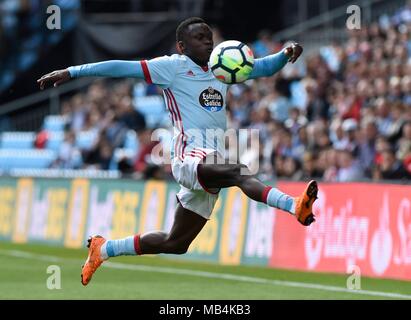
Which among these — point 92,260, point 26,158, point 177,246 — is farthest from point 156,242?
point 26,158

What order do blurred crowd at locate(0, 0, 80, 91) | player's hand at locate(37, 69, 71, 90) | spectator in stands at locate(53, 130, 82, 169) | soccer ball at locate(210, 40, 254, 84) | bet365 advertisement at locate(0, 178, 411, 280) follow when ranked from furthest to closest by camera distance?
blurred crowd at locate(0, 0, 80, 91), spectator in stands at locate(53, 130, 82, 169), bet365 advertisement at locate(0, 178, 411, 280), soccer ball at locate(210, 40, 254, 84), player's hand at locate(37, 69, 71, 90)

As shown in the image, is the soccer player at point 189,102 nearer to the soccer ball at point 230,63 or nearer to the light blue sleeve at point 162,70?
the light blue sleeve at point 162,70

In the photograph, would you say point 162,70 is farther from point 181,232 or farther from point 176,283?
point 176,283

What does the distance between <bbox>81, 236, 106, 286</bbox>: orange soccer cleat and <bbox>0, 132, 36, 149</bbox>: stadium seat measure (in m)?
17.5

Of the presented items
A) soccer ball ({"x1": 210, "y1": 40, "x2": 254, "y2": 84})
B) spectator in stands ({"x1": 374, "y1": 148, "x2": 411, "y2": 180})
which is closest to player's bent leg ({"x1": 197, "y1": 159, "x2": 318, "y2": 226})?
soccer ball ({"x1": 210, "y1": 40, "x2": 254, "y2": 84})

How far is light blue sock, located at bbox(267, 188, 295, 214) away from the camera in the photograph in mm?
10461

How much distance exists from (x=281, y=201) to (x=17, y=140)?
20.4 metres

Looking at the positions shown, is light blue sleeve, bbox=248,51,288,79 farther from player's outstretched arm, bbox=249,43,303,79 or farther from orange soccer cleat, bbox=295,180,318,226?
orange soccer cleat, bbox=295,180,318,226

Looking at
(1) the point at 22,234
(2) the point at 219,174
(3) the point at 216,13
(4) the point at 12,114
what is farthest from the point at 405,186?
(4) the point at 12,114

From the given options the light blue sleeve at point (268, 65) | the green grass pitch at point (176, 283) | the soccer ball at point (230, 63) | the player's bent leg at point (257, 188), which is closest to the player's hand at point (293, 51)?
the light blue sleeve at point (268, 65)

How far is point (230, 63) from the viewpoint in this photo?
37.3 ft

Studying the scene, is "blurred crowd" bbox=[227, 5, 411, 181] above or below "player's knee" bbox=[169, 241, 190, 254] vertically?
above

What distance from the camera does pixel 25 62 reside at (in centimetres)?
3234

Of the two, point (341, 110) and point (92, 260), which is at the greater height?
point (341, 110)
